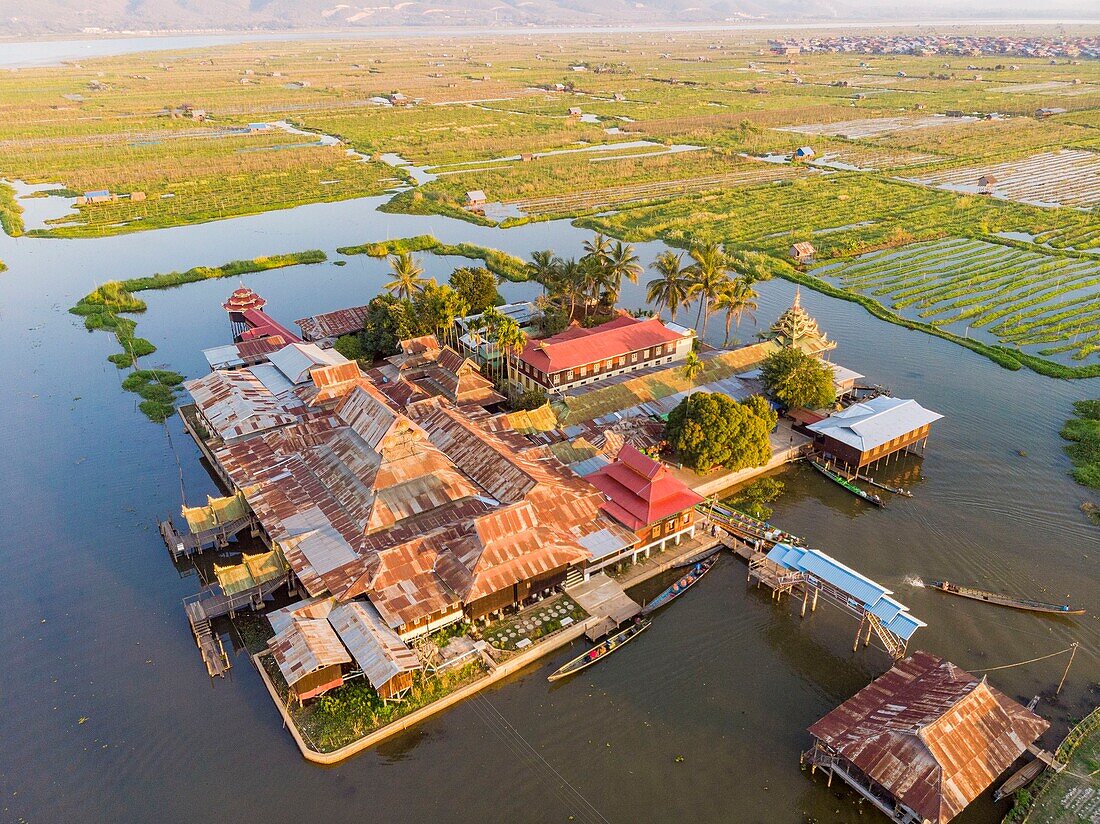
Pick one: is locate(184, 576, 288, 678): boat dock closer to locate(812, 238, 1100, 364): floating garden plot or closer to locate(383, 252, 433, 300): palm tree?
locate(383, 252, 433, 300): palm tree

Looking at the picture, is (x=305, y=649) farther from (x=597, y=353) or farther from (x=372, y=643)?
(x=597, y=353)

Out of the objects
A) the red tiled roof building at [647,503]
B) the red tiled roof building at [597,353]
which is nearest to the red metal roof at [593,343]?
the red tiled roof building at [597,353]

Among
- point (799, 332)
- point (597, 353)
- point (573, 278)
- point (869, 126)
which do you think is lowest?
point (597, 353)

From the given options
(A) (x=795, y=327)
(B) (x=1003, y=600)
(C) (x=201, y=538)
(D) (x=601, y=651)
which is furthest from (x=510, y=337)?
(B) (x=1003, y=600)

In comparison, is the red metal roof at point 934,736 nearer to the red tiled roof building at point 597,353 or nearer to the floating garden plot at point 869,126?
the red tiled roof building at point 597,353

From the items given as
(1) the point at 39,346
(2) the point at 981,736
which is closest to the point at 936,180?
(2) the point at 981,736

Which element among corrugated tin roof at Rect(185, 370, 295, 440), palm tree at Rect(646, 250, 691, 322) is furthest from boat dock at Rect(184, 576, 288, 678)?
palm tree at Rect(646, 250, 691, 322)
